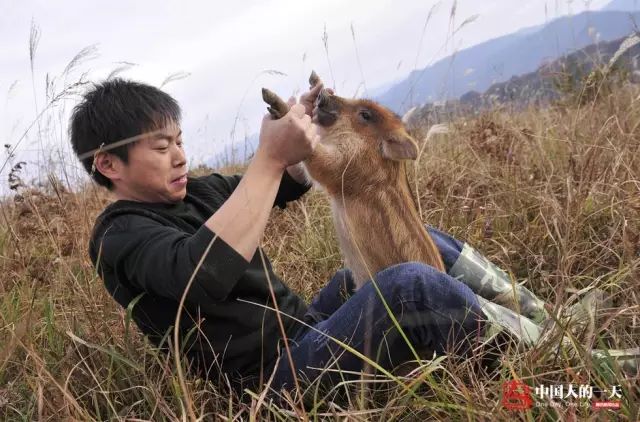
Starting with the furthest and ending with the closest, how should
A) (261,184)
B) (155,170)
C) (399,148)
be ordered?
(399,148), (155,170), (261,184)

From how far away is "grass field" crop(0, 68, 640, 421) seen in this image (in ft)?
5.22

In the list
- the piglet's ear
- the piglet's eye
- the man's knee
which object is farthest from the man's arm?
the piglet's eye

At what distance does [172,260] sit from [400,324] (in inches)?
30.7

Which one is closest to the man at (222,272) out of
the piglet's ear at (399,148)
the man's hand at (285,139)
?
the man's hand at (285,139)

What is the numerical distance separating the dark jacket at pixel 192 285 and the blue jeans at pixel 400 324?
0.73 feet

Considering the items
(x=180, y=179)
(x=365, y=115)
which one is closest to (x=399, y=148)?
(x=365, y=115)

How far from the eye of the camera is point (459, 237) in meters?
3.17

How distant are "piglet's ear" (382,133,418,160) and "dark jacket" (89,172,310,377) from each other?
2.96 ft

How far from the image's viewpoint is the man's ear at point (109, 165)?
204cm

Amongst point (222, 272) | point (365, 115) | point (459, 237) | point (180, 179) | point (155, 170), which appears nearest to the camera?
point (222, 272)

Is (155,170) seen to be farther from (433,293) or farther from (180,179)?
(433,293)

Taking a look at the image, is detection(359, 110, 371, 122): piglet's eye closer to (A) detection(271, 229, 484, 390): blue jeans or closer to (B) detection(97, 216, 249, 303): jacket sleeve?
(A) detection(271, 229, 484, 390): blue jeans

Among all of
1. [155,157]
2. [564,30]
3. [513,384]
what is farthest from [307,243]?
[564,30]

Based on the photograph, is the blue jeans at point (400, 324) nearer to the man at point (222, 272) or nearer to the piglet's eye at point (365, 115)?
the man at point (222, 272)
